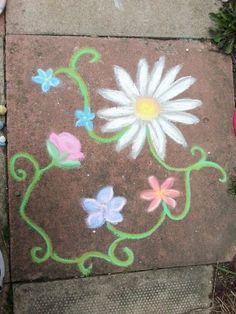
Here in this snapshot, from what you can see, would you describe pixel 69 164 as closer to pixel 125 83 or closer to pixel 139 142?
pixel 139 142

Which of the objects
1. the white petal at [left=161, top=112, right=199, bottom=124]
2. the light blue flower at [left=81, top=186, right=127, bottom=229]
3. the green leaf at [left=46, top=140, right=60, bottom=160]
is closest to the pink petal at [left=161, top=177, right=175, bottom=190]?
the light blue flower at [left=81, top=186, right=127, bottom=229]

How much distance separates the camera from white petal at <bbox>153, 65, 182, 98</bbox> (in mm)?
3328

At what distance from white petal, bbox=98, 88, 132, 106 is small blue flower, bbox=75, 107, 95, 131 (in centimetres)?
15

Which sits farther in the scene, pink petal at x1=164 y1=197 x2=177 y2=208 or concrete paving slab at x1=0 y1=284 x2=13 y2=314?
pink petal at x1=164 y1=197 x2=177 y2=208

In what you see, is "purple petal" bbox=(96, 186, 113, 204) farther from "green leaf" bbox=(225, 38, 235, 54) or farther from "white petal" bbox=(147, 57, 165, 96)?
"green leaf" bbox=(225, 38, 235, 54)

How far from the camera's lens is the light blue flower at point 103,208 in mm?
3049

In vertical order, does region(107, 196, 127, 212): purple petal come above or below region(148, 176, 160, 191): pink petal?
below

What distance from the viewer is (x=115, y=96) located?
325 centimetres

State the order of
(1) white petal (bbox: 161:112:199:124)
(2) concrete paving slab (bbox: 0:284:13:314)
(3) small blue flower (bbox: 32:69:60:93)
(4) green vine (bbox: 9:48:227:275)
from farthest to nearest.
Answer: (1) white petal (bbox: 161:112:199:124), (3) small blue flower (bbox: 32:69:60:93), (4) green vine (bbox: 9:48:227:275), (2) concrete paving slab (bbox: 0:284:13:314)

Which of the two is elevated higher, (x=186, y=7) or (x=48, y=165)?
(x=186, y=7)

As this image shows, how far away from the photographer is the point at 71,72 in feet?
10.6

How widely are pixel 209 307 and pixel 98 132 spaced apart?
4.23 feet

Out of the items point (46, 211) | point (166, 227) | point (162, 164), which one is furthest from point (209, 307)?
point (46, 211)

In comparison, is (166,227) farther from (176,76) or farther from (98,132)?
(176,76)
